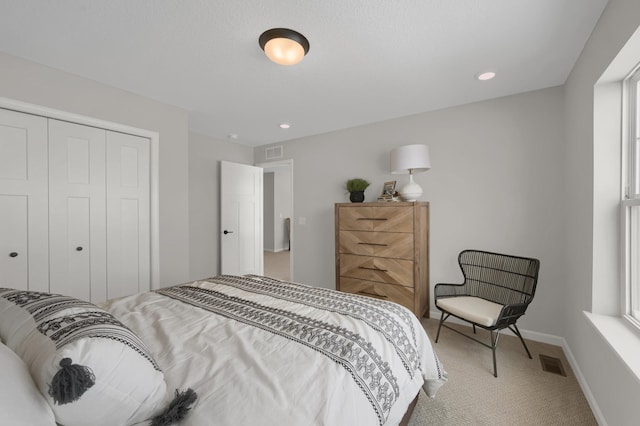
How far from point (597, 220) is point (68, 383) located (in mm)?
2643

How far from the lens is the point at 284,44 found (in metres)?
1.77

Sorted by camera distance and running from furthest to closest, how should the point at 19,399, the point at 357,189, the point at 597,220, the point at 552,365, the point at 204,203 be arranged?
the point at 204,203
the point at 357,189
the point at 552,365
the point at 597,220
the point at 19,399

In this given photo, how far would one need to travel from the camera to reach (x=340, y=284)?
3.27 meters

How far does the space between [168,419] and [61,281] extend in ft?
7.76

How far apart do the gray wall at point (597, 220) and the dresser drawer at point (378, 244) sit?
129 cm

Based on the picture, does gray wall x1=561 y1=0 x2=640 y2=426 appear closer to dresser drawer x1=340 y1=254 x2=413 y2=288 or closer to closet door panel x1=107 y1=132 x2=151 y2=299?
dresser drawer x1=340 y1=254 x2=413 y2=288

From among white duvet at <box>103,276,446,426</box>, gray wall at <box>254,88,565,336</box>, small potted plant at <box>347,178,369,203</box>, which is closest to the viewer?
white duvet at <box>103,276,446,426</box>

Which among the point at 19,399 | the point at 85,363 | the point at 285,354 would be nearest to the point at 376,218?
the point at 285,354

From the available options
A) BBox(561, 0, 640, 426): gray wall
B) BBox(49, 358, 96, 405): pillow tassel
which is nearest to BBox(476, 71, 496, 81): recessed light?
BBox(561, 0, 640, 426): gray wall

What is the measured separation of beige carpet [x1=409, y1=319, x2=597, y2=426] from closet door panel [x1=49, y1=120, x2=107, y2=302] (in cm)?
285

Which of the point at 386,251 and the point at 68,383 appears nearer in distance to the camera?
the point at 68,383

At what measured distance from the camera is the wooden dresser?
2799mm

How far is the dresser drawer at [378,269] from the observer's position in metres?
2.83

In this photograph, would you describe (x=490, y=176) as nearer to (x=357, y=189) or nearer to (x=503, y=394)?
(x=357, y=189)
